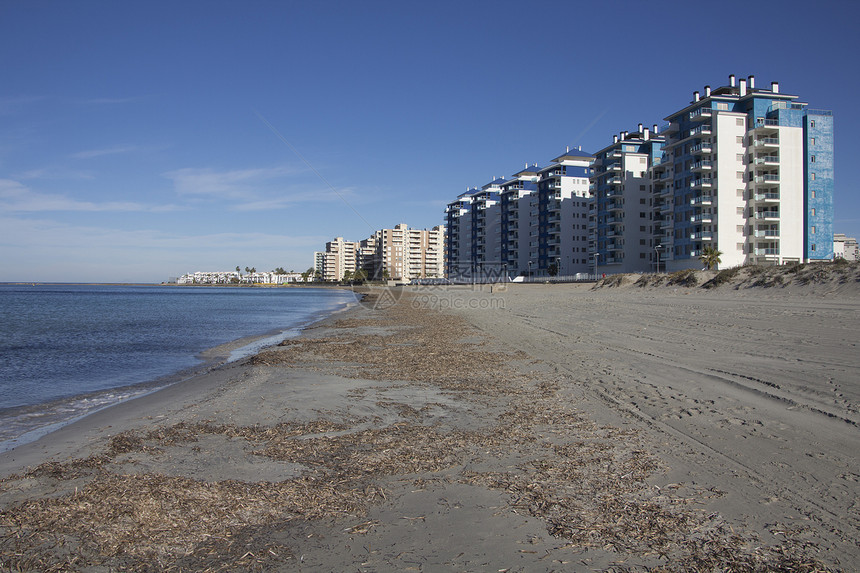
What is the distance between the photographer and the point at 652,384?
10.7 metres

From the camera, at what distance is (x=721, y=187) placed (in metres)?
64.2

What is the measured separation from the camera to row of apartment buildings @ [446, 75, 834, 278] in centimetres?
6244

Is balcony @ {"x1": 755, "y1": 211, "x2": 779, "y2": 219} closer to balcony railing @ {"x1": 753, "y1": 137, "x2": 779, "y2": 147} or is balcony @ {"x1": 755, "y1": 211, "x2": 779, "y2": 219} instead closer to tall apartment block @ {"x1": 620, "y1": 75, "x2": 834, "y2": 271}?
tall apartment block @ {"x1": 620, "y1": 75, "x2": 834, "y2": 271}

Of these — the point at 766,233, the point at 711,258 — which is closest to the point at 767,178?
the point at 766,233

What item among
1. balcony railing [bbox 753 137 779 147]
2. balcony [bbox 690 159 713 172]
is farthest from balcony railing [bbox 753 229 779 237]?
balcony railing [bbox 753 137 779 147]

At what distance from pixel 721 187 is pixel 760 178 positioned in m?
4.23

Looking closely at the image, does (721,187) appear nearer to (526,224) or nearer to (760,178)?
(760,178)

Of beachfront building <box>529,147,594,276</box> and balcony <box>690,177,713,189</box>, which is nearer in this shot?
balcony <box>690,177,713,189</box>

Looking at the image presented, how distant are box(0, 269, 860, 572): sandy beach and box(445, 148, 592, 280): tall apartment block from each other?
9378cm

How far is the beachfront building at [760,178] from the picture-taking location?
62344 mm

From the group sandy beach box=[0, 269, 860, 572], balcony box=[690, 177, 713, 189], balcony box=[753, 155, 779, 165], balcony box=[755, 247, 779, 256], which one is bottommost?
sandy beach box=[0, 269, 860, 572]

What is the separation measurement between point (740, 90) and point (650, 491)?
77283mm

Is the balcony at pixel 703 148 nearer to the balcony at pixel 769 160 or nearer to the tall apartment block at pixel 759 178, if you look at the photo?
the tall apartment block at pixel 759 178

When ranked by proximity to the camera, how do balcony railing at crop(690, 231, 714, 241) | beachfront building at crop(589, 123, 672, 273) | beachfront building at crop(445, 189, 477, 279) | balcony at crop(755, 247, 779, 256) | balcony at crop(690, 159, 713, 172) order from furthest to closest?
1. beachfront building at crop(445, 189, 477, 279)
2. beachfront building at crop(589, 123, 672, 273)
3. balcony at crop(690, 159, 713, 172)
4. balcony railing at crop(690, 231, 714, 241)
5. balcony at crop(755, 247, 779, 256)
